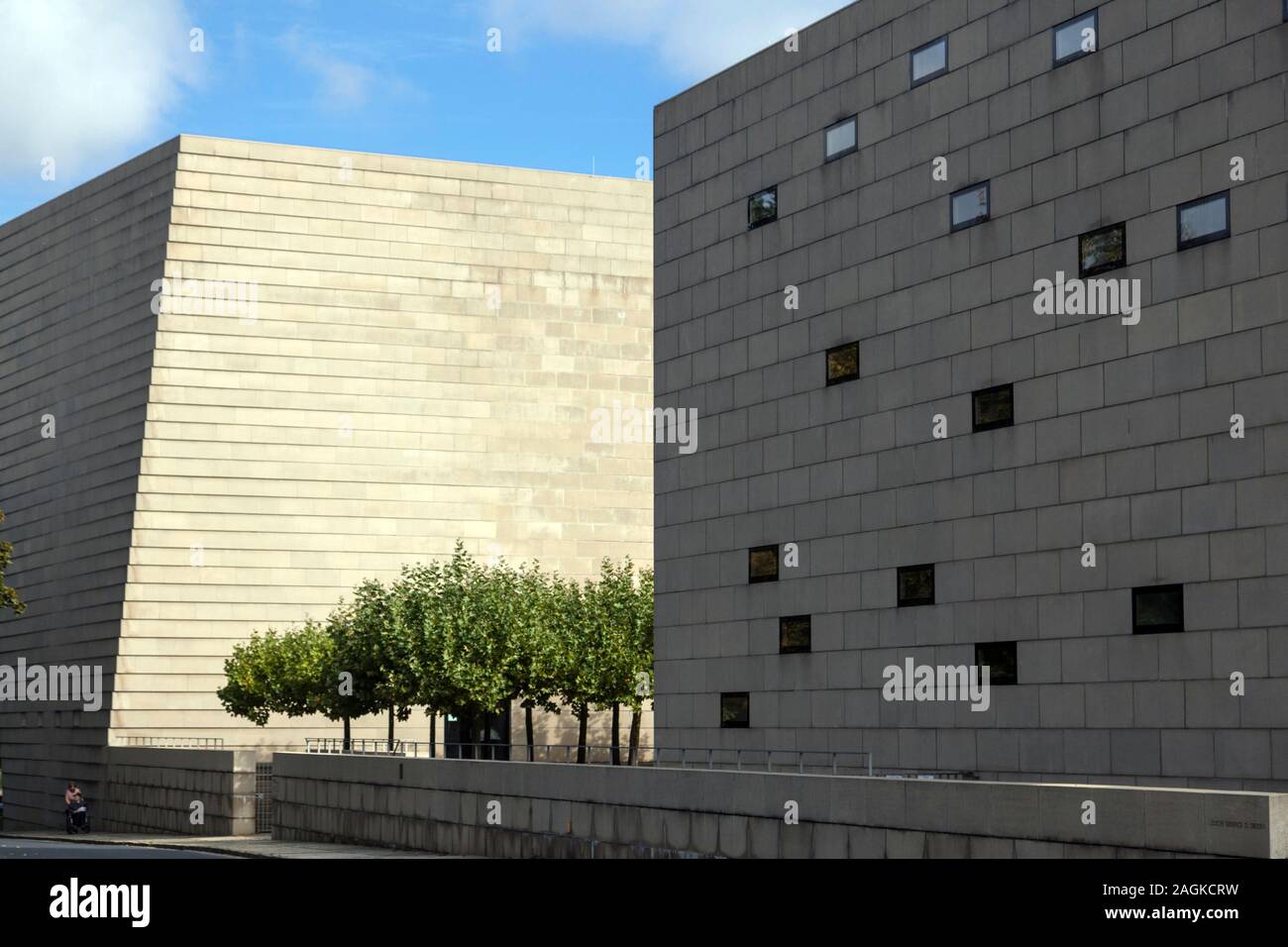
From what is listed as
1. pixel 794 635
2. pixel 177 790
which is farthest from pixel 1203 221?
pixel 177 790

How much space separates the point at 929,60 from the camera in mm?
38719

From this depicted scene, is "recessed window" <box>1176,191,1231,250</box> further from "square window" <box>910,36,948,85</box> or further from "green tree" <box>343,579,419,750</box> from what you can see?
"green tree" <box>343,579,419,750</box>

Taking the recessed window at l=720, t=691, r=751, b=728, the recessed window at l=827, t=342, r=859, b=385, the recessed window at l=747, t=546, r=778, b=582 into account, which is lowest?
the recessed window at l=720, t=691, r=751, b=728

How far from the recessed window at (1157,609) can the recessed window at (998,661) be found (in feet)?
10.9

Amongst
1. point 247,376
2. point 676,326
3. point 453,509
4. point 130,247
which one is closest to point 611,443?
point 453,509

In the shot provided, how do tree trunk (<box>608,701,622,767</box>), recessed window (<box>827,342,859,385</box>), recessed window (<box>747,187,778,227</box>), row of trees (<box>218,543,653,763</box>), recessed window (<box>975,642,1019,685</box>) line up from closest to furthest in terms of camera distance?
recessed window (<box>975,642,1019,685</box>)
recessed window (<box>827,342,859,385</box>)
recessed window (<box>747,187,778,227</box>)
row of trees (<box>218,543,653,763</box>)
tree trunk (<box>608,701,622,767</box>)

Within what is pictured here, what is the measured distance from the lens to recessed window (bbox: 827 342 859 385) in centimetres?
4019

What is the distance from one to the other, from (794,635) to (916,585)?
428cm

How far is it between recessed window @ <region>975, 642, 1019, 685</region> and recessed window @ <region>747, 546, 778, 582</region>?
701 centimetres

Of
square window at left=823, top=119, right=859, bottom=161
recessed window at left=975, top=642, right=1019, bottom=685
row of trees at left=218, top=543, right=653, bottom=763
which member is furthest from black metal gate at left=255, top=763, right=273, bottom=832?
square window at left=823, top=119, right=859, bottom=161

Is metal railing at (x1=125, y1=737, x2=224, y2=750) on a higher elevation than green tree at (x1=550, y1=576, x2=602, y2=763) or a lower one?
lower

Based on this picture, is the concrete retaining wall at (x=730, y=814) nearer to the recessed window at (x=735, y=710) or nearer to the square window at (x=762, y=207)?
the recessed window at (x=735, y=710)

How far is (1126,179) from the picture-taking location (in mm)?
33625

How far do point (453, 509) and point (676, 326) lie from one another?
29.8 metres
